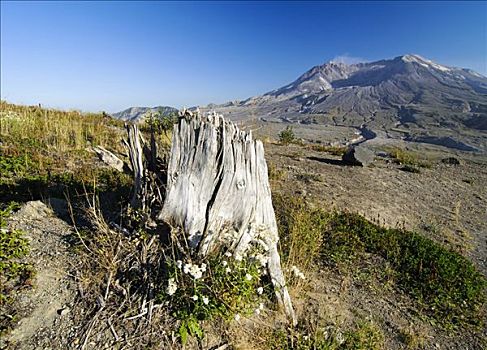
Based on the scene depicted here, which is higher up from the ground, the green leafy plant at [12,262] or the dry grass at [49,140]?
the dry grass at [49,140]

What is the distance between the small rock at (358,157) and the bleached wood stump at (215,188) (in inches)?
397

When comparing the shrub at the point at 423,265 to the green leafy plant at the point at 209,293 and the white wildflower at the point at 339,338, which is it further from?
the green leafy plant at the point at 209,293

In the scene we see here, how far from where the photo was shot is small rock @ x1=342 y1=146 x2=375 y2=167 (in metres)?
13.5

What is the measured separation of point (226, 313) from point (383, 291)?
327 cm

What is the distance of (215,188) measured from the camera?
449cm

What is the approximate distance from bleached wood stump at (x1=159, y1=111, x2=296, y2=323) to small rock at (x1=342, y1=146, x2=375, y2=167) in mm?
10085

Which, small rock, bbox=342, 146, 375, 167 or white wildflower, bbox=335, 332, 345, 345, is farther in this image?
small rock, bbox=342, 146, 375, 167

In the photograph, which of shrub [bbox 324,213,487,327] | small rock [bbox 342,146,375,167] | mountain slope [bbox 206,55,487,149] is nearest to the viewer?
shrub [bbox 324,213,487,327]

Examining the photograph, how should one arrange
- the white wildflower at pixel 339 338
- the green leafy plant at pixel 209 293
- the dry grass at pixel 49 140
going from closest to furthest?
the green leafy plant at pixel 209 293
the white wildflower at pixel 339 338
the dry grass at pixel 49 140

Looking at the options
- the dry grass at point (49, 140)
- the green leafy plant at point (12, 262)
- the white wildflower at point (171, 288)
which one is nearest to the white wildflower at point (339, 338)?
the white wildflower at point (171, 288)

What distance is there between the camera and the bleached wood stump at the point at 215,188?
4.32 metres

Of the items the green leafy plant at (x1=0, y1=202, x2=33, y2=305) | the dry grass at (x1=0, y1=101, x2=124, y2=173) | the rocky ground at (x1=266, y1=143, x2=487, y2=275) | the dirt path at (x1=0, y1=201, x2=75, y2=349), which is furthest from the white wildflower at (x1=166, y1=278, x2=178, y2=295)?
the dry grass at (x1=0, y1=101, x2=124, y2=173)

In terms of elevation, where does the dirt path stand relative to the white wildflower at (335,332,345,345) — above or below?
above

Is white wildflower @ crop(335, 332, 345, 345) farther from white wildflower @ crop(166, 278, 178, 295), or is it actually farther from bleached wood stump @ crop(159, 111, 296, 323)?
white wildflower @ crop(166, 278, 178, 295)
